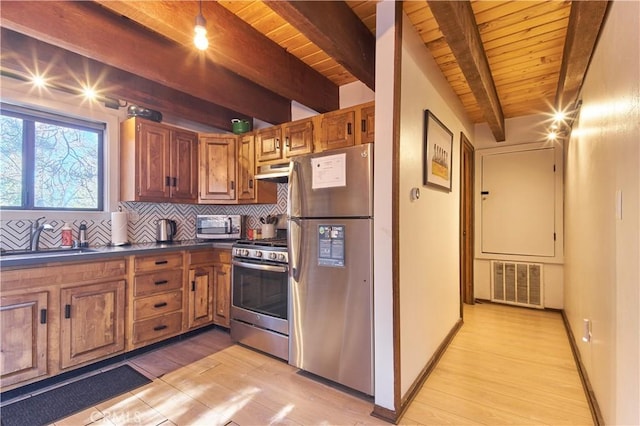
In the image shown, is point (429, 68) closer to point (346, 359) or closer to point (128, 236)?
point (346, 359)

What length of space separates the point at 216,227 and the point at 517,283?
408 centimetres

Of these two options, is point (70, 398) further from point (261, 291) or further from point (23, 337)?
point (261, 291)

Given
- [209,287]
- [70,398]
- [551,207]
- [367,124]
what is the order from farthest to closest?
[551,207], [209,287], [367,124], [70,398]

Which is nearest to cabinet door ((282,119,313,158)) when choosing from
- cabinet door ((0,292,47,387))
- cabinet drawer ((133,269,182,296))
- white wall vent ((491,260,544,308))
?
cabinet drawer ((133,269,182,296))

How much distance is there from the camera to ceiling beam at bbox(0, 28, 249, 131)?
2.12 meters

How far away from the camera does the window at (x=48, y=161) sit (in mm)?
2443

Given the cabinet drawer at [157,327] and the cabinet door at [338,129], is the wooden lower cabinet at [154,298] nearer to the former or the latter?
the cabinet drawer at [157,327]

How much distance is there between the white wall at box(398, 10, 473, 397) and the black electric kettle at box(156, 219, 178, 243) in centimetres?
265

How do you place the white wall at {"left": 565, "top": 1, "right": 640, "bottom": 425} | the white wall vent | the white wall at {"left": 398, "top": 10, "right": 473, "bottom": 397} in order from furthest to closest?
1. the white wall vent
2. the white wall at {"left": 398, "top": 10, "right": 473, "bottom": 397}
3. the white wall at {"left": 565, "top": 1, "right": 640, "bottom": 425}

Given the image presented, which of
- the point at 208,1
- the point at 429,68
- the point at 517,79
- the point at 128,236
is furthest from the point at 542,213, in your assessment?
the point at 128,236

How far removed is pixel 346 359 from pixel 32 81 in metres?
3.35

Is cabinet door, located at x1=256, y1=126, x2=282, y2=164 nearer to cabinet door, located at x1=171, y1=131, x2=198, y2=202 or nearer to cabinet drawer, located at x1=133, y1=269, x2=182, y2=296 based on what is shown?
cabinet door, located at x1=171, y1=131, x2=198, y2=202

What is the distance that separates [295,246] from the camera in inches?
91.4

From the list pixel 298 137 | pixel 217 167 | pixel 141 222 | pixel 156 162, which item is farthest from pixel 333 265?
pixel 141 222
